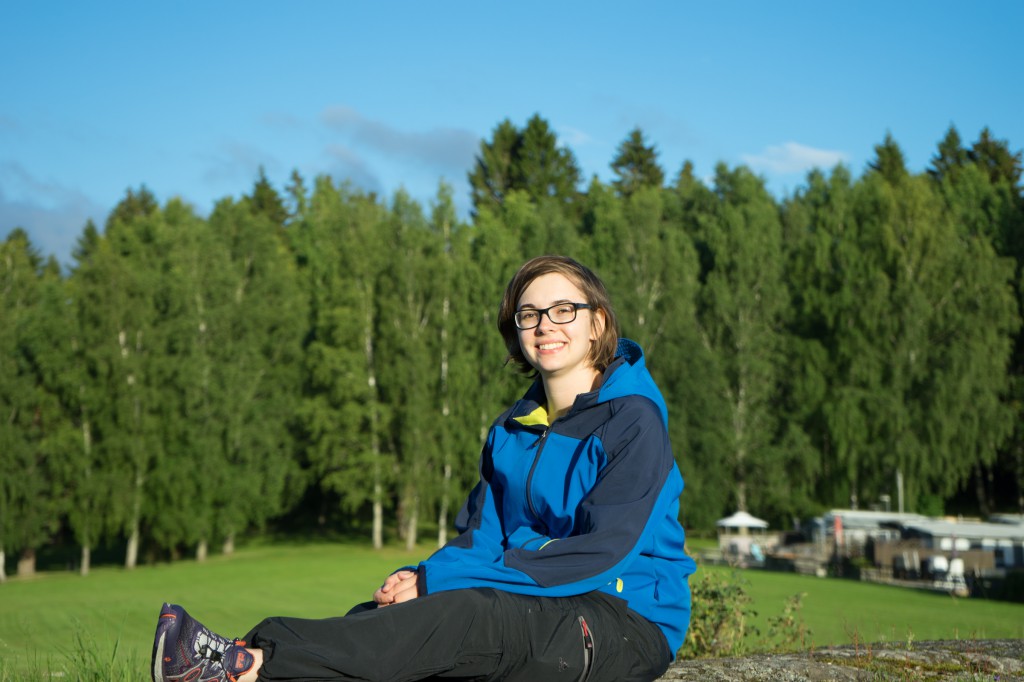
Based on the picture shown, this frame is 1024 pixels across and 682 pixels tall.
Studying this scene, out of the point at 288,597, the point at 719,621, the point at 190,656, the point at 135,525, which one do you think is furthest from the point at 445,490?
the point at 190,656

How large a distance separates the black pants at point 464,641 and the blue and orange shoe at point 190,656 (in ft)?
0.21

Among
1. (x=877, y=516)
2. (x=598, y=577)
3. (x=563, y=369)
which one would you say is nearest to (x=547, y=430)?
(x=563, y=369)

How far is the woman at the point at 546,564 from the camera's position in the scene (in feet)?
8.98

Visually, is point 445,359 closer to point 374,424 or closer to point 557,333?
point 374,424

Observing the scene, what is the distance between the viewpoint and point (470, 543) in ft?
11.2

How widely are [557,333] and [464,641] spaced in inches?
41.4

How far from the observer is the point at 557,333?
3475 mm

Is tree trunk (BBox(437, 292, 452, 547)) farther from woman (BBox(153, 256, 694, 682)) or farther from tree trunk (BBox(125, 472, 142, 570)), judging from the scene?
woman (BBox(153, 256, 694, 682))

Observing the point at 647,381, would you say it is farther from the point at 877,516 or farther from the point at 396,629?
the point at 877,516

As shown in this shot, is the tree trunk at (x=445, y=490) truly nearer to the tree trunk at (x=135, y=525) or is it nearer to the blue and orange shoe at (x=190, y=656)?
the tree trunk at (x=135, y=525)

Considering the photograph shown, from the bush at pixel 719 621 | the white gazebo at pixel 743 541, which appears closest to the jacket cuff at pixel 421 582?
the bush at pixel 719 621

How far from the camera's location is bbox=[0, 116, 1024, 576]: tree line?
36.8 meters

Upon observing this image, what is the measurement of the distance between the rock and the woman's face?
1.07m

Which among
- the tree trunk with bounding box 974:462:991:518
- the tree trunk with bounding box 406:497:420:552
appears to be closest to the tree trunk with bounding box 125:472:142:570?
the tree trunk with bounding box 406:497:420:552
